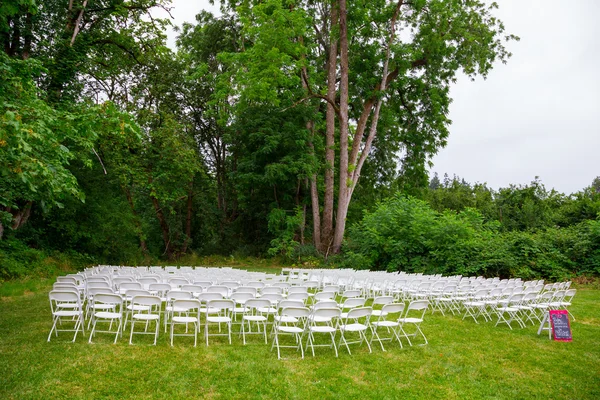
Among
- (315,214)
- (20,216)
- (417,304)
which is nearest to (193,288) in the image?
(417,304)

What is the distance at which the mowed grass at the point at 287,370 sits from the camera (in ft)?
14.4

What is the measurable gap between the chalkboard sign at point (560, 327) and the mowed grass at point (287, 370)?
24 cm

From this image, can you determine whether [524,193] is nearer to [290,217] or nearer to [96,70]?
[290,217]

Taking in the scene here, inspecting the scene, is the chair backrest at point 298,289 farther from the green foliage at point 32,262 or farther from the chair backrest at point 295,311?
the green foliage at point 32,262

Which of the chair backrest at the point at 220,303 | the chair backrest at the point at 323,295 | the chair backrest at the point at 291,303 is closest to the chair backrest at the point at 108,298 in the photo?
the chair backrest at the point at 220,303

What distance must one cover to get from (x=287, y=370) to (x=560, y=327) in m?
4.99

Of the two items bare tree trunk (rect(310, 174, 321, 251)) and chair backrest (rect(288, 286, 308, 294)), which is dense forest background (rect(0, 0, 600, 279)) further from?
chair backrest (rect(288, 286, 308, 294))

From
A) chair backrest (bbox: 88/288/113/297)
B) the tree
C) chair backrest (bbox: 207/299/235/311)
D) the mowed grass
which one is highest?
the tree

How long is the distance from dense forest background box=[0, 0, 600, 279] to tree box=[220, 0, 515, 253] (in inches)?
3.8

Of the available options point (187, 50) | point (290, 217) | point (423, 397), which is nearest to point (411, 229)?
point (290, 217)

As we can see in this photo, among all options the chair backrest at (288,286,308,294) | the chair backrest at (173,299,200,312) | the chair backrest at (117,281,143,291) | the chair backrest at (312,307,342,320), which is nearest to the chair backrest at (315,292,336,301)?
the chair backrest at (288,286,308,294)

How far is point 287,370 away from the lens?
5082 mm

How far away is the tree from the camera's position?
739 inches

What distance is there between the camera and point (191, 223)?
28.5 meters
